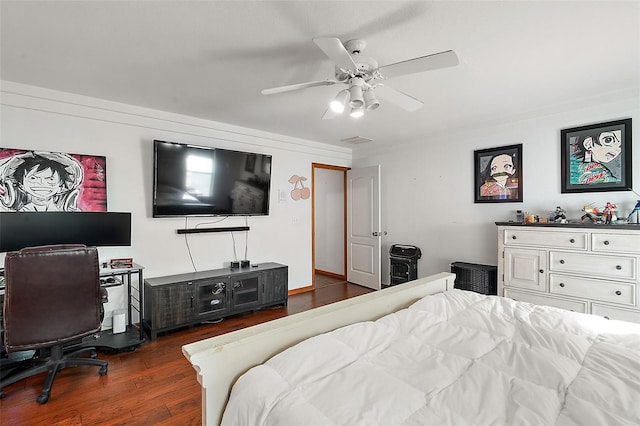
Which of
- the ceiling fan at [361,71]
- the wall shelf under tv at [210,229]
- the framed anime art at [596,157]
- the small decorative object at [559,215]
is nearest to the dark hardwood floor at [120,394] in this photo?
the wall shelf under tv at [210,229]

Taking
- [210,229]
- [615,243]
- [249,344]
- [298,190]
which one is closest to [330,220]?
[298,190]

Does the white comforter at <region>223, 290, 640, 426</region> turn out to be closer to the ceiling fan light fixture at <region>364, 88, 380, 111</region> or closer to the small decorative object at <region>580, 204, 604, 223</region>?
the ceiling fan light fixture at <region>364, 88, 380, 111</region>

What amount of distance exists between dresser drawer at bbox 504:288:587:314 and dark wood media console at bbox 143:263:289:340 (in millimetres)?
2701

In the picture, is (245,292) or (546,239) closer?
(546,239)

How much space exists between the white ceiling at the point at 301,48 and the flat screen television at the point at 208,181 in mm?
554

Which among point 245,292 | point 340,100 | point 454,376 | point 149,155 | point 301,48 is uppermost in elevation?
point 301,48

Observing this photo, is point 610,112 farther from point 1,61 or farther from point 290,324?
point 1,61

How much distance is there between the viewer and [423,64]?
178 centimetres

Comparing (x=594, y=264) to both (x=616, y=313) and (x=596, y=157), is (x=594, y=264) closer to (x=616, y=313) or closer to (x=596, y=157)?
(x=616, y=313)

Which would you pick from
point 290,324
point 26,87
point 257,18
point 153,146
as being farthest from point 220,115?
point 290,324

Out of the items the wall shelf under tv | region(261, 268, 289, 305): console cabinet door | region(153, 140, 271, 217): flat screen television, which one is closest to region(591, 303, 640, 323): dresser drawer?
region(261, 268, 289, 305): console cabinet door

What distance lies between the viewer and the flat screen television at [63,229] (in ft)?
8.44

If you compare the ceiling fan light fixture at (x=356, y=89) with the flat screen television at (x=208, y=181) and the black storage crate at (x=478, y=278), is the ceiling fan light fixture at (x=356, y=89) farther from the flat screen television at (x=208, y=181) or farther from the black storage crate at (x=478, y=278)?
the black storage crate at (x=478, y=278)

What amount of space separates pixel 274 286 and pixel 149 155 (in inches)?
84.7
